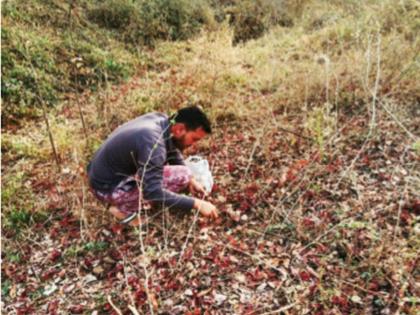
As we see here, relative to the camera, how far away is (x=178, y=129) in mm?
3582

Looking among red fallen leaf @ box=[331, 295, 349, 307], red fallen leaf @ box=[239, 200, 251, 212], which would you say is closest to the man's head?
red fallen leaf @ box=[239, 200, 251, 212]

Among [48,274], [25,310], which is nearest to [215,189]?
[48,274]

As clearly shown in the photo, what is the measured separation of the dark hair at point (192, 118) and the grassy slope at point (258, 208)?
546 millimetres

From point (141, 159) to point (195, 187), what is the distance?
686 millimetres

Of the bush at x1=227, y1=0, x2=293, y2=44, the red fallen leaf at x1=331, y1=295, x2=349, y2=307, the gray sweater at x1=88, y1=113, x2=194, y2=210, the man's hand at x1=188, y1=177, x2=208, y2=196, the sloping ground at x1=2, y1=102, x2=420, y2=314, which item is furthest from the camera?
the bush at x1=227, y1=0, x2=293, y2=44

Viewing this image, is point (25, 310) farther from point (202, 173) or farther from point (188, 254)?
point (202, 173)

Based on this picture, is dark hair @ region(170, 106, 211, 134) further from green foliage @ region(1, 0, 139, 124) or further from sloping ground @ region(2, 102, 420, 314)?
green foliage @ region(1, 0, 139, 124)

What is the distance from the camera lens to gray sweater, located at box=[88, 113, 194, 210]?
3.38 meters

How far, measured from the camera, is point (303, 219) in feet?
11.4

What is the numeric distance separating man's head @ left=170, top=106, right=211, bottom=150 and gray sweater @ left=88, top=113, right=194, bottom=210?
0.08 meters

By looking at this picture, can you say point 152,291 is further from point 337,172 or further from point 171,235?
point 337,172

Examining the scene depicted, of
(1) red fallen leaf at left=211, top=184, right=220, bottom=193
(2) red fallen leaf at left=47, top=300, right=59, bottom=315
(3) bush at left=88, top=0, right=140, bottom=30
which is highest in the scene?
(3) bush at left=88, top=0, right=140, bottom=30

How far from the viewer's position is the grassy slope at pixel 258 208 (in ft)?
9.71

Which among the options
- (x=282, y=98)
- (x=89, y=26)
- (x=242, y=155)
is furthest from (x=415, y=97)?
(x=89, y=26)
